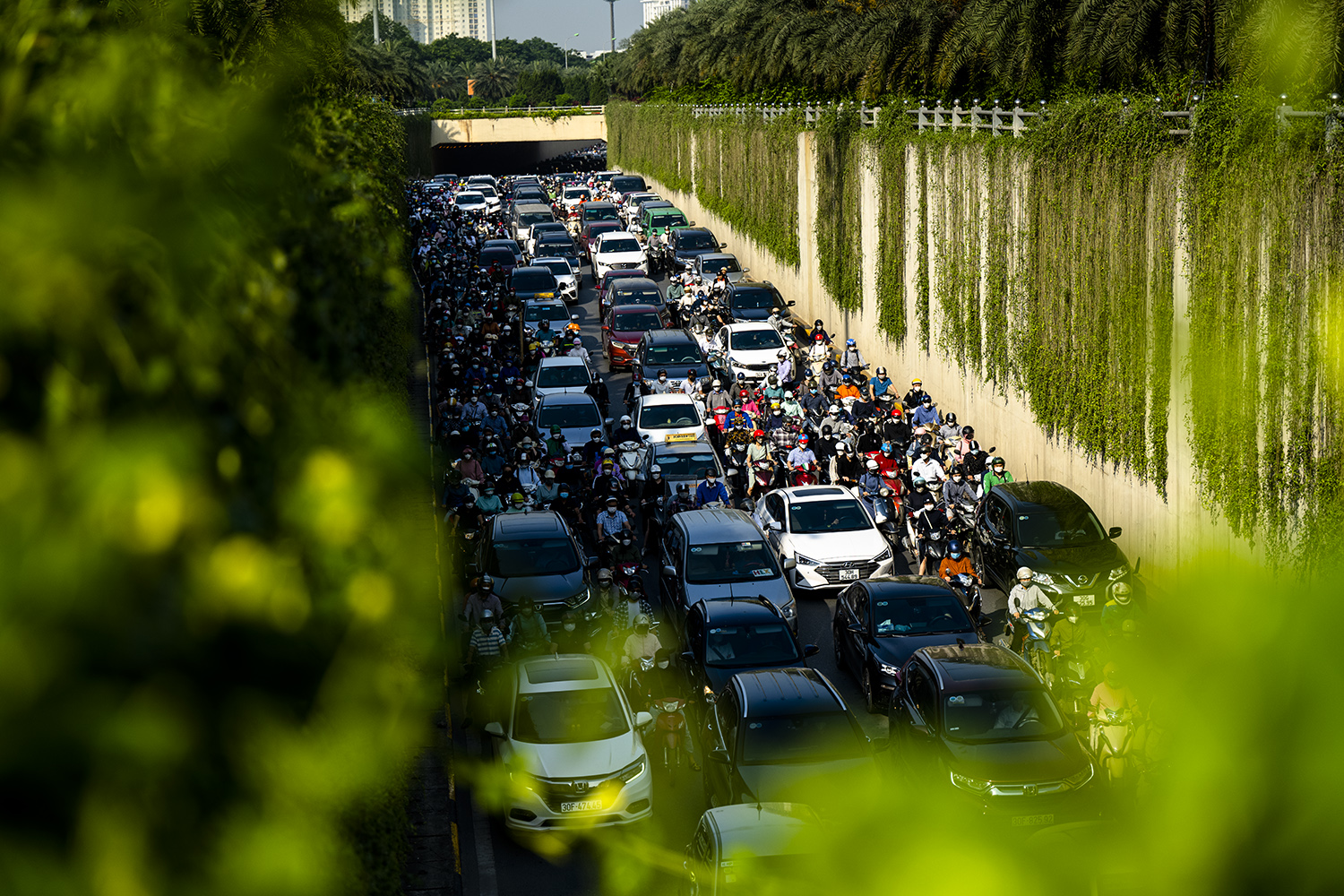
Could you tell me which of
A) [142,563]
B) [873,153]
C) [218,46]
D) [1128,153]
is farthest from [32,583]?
[873,153]

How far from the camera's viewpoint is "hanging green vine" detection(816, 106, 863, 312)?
32094mm

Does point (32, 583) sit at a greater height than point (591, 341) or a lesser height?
greater

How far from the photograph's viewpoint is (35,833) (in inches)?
55.7

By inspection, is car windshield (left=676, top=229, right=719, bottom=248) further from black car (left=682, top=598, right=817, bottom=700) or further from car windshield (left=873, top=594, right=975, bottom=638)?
black car (left=682, top=598, right=817, bottom=700)

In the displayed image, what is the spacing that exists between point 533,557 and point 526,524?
0.77 meters

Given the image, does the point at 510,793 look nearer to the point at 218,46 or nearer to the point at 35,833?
the point at 218,46

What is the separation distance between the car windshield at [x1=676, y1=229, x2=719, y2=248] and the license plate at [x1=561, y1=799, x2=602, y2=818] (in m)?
35.0

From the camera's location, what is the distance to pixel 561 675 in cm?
1232

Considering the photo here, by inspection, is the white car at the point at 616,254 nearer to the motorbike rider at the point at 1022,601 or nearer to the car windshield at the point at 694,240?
the car windshield at the point at 694,240

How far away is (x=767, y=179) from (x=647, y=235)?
7.82m

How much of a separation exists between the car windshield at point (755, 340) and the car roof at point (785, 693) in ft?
56.1

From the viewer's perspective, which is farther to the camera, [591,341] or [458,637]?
[591,341]

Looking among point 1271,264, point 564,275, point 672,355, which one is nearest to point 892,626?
point 1271,264

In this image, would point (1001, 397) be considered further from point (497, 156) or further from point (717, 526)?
point (497, 156)
